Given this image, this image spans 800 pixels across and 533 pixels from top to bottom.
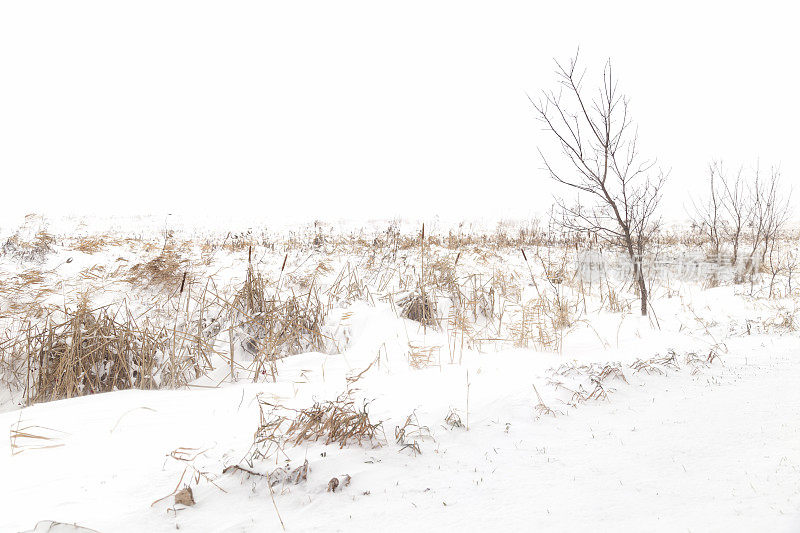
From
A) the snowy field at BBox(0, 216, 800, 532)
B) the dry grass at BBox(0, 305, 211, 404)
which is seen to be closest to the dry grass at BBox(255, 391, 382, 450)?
the snowy field at BBox(0, 216, 800, 532)

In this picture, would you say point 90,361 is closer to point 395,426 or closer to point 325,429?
point 325,429

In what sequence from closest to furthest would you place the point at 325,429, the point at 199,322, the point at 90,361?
the point at 325,429 → the point at 90,361 → the point at 199,322

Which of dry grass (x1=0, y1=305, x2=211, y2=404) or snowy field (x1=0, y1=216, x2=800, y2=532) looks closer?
snowy field (x1=0, y1=216, x2=800, y2=532)

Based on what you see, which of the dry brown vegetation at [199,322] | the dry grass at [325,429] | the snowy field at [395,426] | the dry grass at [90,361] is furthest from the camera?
the dry brown vegetation at [199,322]

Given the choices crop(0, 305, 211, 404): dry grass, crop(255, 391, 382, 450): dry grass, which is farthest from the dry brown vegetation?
crop(255, 391, 382, 450): dry grass

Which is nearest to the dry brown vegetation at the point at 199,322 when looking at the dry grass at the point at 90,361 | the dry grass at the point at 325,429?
the dry grass at the point at 90,361

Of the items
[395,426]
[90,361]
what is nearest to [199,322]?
[90,361]

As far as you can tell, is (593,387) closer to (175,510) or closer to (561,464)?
(561,464)

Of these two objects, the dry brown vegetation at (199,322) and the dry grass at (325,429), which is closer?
the dry grass at (325,429)

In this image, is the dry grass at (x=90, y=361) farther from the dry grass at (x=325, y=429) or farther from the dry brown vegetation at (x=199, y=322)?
the dry grass at (x=325, y=429)

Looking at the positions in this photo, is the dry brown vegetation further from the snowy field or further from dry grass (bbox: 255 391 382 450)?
dry grass (bbox: 255 391 382 450)

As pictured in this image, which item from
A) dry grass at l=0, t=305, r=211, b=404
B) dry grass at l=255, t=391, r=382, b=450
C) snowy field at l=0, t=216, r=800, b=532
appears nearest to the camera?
snowy field at l=0, t=216, r=800, b=532

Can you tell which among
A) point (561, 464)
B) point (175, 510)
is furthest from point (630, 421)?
point (175, 510)

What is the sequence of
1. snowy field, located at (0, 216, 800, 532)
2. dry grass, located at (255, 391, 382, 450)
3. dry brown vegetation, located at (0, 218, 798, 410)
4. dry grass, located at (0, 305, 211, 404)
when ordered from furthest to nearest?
dry brown vegetation, located at (0, 218, 798, 410) → dry grass, located at (0, 305, 211, 404) → dry grass, located at (255, 391, 382, 450) → snowy field, located at (0, 216, 800, 532)
